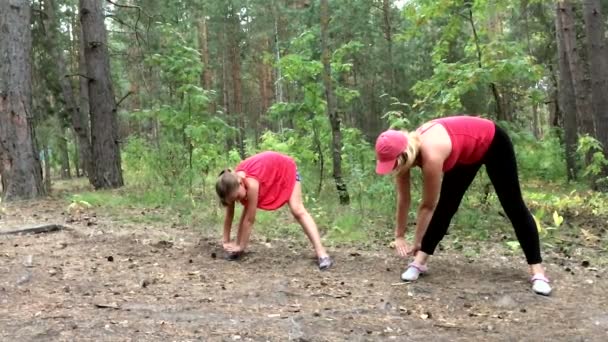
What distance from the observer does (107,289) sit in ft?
13.9

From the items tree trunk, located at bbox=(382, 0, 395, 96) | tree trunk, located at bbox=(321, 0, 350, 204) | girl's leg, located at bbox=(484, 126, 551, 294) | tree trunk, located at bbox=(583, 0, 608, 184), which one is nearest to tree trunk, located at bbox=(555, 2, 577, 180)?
tree trunk, located at bbox=(583, 0, 608, 184)

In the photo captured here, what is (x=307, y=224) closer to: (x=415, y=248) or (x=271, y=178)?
(x=271, y=178)

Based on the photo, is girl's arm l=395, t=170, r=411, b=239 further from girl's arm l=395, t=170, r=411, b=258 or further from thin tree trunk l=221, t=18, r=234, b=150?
thin tree trunk l=221, t=18, r=234, b=150

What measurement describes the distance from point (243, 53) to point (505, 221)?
2129 centimetres

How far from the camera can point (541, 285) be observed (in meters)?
4.22

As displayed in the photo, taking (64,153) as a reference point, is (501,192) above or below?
below

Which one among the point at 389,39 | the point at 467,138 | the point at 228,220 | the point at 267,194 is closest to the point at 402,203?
the point at 467,138

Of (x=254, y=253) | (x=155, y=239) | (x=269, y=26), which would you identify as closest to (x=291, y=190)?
(x=254, y=253)

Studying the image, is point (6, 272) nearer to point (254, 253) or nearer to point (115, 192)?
point (254, 253)

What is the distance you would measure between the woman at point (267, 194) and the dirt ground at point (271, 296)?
212mm

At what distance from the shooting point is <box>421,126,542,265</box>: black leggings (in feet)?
14.0

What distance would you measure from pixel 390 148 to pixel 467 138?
653 millimetres

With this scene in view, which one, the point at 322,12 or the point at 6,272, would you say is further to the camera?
the point at 322,12

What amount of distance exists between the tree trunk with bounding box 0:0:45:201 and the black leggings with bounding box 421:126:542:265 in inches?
263
